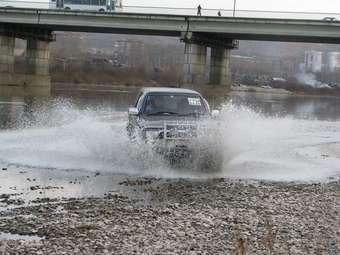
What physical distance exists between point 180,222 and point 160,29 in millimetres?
50456

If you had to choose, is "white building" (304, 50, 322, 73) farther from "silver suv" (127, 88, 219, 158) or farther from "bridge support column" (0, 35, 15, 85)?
"silver suv" (127, 88, 219, 158)

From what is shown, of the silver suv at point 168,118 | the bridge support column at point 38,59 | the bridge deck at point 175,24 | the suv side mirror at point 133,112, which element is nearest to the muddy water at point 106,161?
the silver suv at point 168,118

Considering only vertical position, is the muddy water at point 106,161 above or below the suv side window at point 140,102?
below

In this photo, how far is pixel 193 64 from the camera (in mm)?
60094

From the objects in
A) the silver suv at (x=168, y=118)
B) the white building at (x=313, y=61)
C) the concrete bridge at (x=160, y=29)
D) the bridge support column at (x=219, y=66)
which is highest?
the concrete bridge at (x=160, y=29)

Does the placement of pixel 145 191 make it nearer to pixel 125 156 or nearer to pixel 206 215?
pixel 206 215

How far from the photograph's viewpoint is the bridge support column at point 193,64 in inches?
2341

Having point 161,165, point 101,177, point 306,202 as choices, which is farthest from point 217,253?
point 161,165

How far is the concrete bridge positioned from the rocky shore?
148ft

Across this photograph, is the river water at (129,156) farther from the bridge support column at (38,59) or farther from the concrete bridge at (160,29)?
the bridge support column at (38,59)

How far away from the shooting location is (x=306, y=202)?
9531 mm

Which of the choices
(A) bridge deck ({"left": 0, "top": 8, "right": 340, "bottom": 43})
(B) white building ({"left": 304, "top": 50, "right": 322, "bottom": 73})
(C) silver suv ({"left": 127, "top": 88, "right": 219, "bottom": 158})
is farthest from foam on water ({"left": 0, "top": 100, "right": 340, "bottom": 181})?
(B) white building ({"left": 304, "top": 50, "right": 322, "bottom": 73})

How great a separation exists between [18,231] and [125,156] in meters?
6.37

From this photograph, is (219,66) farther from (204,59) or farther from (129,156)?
(129,156)
